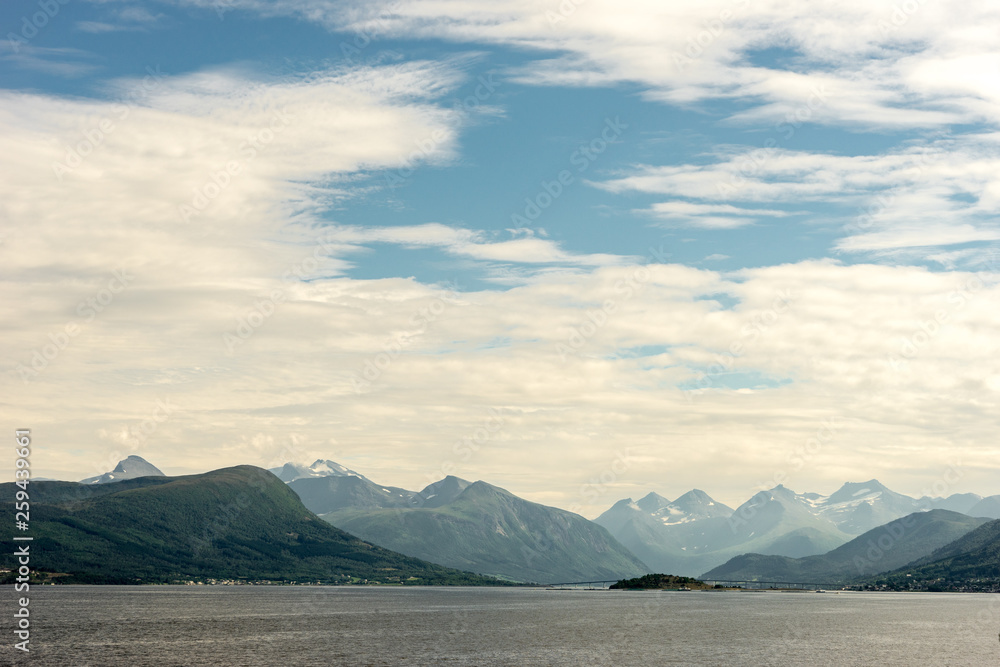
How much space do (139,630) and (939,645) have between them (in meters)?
167

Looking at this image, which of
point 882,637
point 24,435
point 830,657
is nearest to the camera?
point 24,435

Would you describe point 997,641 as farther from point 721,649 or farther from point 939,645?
point 721,649

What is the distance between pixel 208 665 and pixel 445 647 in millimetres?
47733

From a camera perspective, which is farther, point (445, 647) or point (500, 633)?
point (500, 633)

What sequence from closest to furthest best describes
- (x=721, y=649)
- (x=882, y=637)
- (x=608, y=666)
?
(x=608, y=666)
(x=721, y=649)
(x=882, y=637)

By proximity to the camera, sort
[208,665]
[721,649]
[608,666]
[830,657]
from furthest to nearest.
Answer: [721,649]
[830,657]
[608,666]
[208,665]

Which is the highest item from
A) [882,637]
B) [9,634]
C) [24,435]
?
[24,435]

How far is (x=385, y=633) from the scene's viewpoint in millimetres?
187500

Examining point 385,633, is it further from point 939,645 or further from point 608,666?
point 939,645

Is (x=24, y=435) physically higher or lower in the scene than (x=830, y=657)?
higher

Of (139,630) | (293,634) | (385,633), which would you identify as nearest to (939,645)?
(385,633)

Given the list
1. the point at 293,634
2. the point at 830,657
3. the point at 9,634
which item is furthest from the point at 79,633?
the point at 830,657

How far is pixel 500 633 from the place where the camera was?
642ft

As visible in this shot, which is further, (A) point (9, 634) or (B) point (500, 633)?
(B) point (500, 633)
